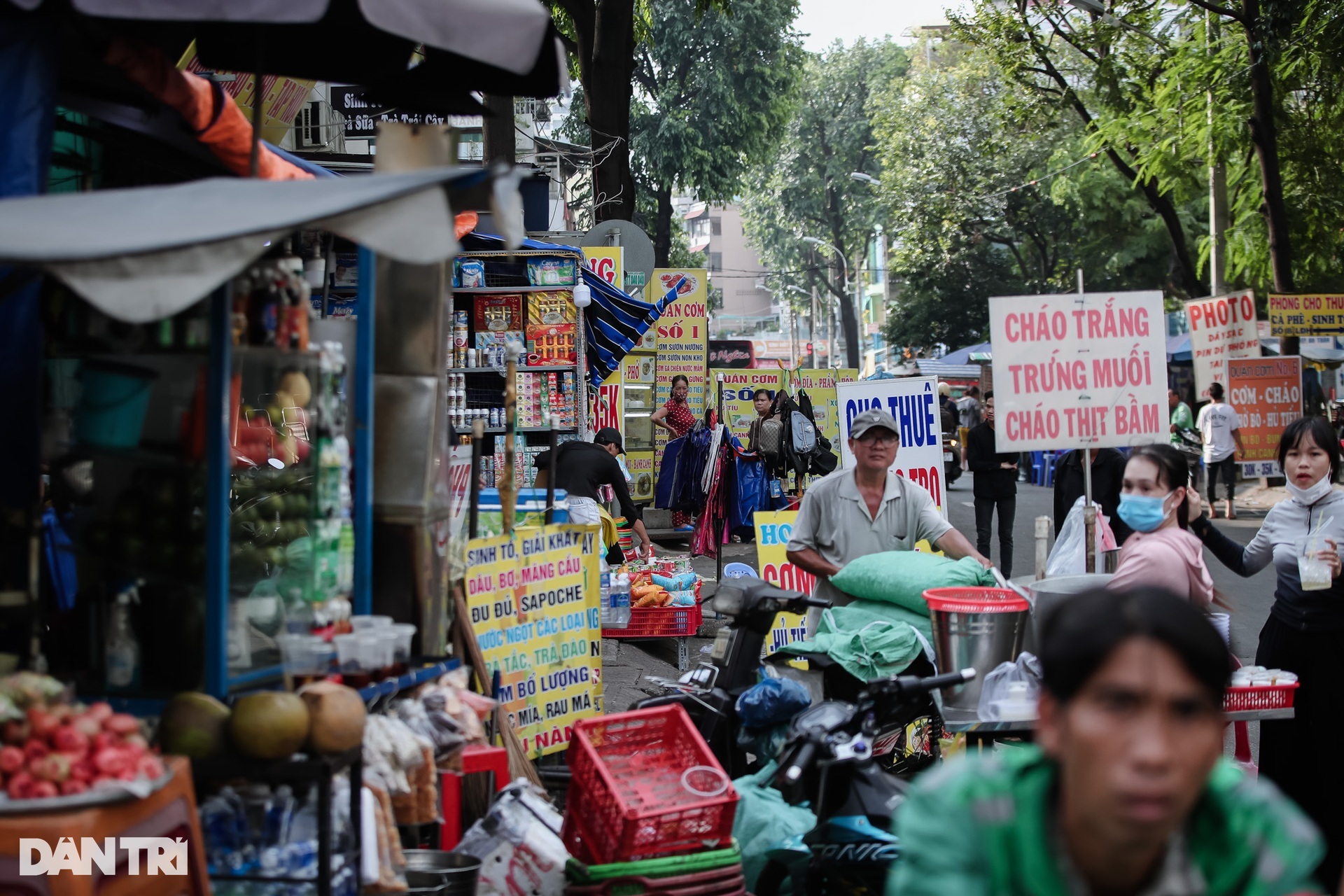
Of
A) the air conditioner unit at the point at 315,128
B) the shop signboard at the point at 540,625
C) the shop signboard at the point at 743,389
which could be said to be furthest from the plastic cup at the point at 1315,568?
the air conditioner unit at the point at 315,128

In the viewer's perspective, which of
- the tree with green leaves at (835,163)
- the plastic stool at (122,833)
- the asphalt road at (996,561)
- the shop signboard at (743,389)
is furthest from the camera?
the tree with green leaves at (835,163)

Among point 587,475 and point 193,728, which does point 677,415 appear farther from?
point 193,728

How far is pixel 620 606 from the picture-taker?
9.19 meters

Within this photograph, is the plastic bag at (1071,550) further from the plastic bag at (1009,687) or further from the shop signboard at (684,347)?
the shop signboard at (684,347)

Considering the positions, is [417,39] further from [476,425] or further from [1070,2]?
[1070,2]

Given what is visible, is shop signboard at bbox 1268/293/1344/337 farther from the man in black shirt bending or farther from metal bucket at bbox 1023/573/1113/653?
metal bucket at bbox 1023/573/1113/653

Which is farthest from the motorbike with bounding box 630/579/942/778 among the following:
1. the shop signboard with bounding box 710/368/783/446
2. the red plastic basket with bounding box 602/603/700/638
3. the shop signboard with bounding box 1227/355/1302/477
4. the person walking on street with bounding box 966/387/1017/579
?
the shop signboard with bounding box 710/368/783/446

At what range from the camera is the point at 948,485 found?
1204 inches

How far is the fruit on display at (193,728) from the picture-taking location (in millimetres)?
3604

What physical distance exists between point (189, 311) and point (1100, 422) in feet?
18.0

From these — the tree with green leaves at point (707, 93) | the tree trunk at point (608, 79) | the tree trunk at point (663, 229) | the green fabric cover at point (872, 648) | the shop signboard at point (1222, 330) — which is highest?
the tree with green leaves at point (707, 93)

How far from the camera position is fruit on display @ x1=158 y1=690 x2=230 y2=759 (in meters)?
3.60

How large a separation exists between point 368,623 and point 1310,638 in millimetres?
4119

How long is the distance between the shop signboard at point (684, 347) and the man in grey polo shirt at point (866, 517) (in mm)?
13752
